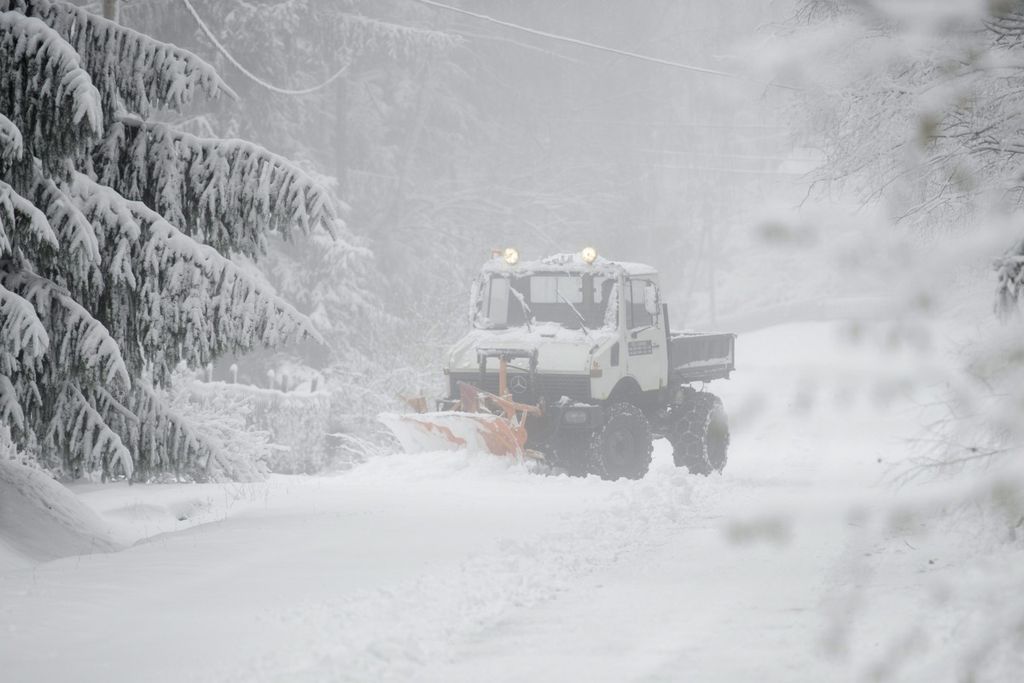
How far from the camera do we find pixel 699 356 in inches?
637

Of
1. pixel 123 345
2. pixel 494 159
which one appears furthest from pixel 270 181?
pixel 494 159

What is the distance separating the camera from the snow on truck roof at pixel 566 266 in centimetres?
1408

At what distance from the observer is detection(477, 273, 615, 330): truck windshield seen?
14227mm

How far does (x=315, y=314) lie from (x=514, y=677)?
84.4ft

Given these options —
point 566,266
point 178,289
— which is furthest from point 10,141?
point 566,266

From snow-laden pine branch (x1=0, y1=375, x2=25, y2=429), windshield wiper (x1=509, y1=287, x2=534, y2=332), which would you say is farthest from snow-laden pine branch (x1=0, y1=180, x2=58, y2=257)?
windshield wiper (x1=509, y1=287, x2=534, y2=332)

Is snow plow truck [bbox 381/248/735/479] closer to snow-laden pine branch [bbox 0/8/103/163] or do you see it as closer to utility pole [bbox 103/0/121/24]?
utility pole [bbox 103/0/121/24]

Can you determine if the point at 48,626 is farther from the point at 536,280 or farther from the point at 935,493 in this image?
the point at 536,280

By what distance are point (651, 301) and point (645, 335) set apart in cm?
55

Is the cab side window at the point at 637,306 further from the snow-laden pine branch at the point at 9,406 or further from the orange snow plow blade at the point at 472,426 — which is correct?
the snow-laden pine branch at the point at 9,406

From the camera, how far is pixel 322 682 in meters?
5.05

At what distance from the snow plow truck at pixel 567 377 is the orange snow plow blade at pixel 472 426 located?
0.05 feet

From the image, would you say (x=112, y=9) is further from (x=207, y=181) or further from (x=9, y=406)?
(x=9, y=406)

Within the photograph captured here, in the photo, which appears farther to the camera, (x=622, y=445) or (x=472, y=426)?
(x=622, y=445)
